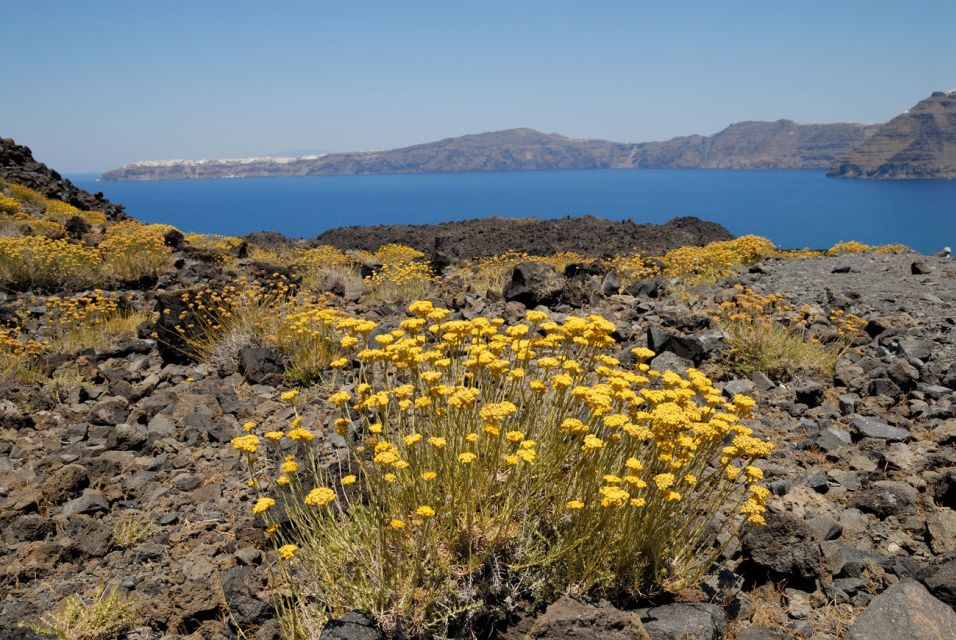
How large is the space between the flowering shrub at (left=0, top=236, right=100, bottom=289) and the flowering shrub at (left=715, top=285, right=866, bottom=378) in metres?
11.3

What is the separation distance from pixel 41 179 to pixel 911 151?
220829 millimetres

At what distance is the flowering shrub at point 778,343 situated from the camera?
6.37 meters

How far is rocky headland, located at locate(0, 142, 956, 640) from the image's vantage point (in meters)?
2.92

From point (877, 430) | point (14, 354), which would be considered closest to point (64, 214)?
point (14, 354)

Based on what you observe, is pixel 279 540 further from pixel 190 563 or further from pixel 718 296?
pixel 718 296

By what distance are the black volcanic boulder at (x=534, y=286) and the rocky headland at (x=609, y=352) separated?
1.4 inches

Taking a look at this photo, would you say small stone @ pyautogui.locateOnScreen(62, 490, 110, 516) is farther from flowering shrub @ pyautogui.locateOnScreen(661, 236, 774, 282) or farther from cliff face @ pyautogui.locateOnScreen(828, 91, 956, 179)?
cliff face @ pyautogui.locateOnScreen(828, 91, 956, 179)

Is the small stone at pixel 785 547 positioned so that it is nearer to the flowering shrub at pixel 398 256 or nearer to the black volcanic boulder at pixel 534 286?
the black volcanic boulder at pixel 534 286

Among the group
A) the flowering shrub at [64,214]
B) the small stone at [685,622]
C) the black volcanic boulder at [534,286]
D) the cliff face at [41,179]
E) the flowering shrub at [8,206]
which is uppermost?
the cliff face at [41,179]

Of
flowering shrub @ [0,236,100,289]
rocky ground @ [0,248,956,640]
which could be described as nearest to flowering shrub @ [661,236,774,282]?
rocky ground @ [0,248,956,640]

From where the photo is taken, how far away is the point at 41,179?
23.2 m

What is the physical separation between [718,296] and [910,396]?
3912 millimetres

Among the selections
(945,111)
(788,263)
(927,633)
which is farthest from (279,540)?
(945,111)

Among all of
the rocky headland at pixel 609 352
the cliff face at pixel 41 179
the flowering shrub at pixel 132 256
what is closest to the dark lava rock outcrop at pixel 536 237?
the cliff face at pixel 41 179
